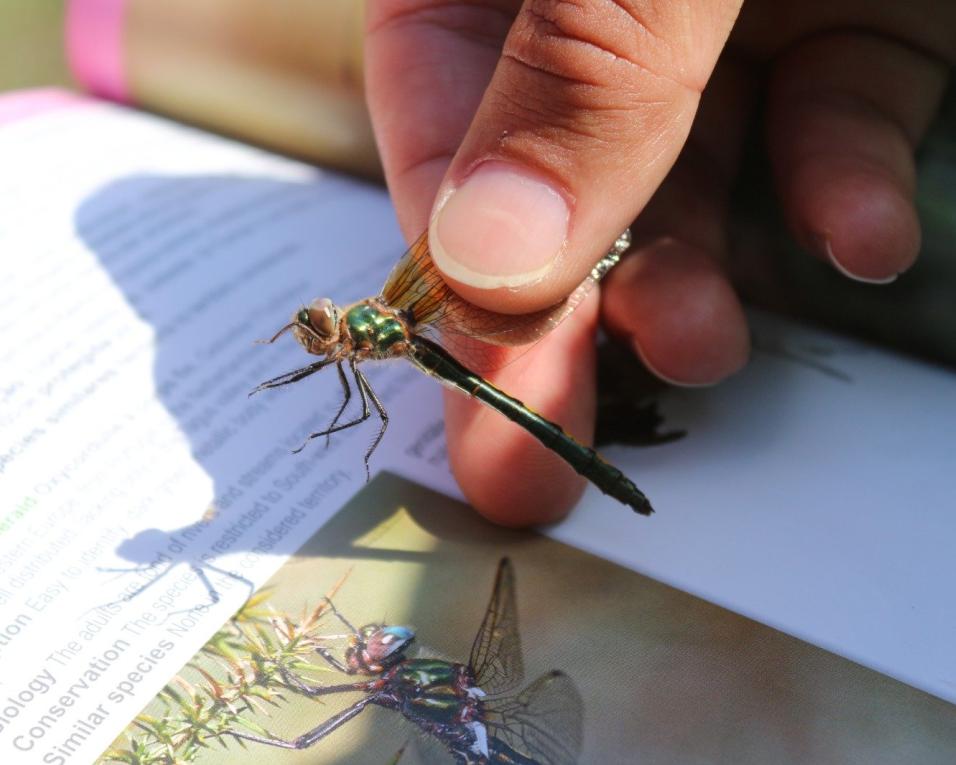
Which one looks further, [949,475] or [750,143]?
[750,143]

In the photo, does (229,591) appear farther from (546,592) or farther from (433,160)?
(433,160)

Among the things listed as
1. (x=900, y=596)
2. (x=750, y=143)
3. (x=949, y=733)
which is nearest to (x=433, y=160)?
(x=750, y=143)

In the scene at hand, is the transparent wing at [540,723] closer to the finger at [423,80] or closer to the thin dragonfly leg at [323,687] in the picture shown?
the thin dragonfly leg at [323,687]

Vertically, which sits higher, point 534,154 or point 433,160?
point 534,154

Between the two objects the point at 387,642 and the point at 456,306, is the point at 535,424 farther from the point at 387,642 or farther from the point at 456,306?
→ the point at 387,642

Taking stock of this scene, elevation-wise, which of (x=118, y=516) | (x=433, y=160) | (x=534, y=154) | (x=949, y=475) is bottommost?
(x=949, y=475)

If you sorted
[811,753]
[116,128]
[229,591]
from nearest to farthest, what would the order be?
[811,753] < [229,591] < [116,128]
